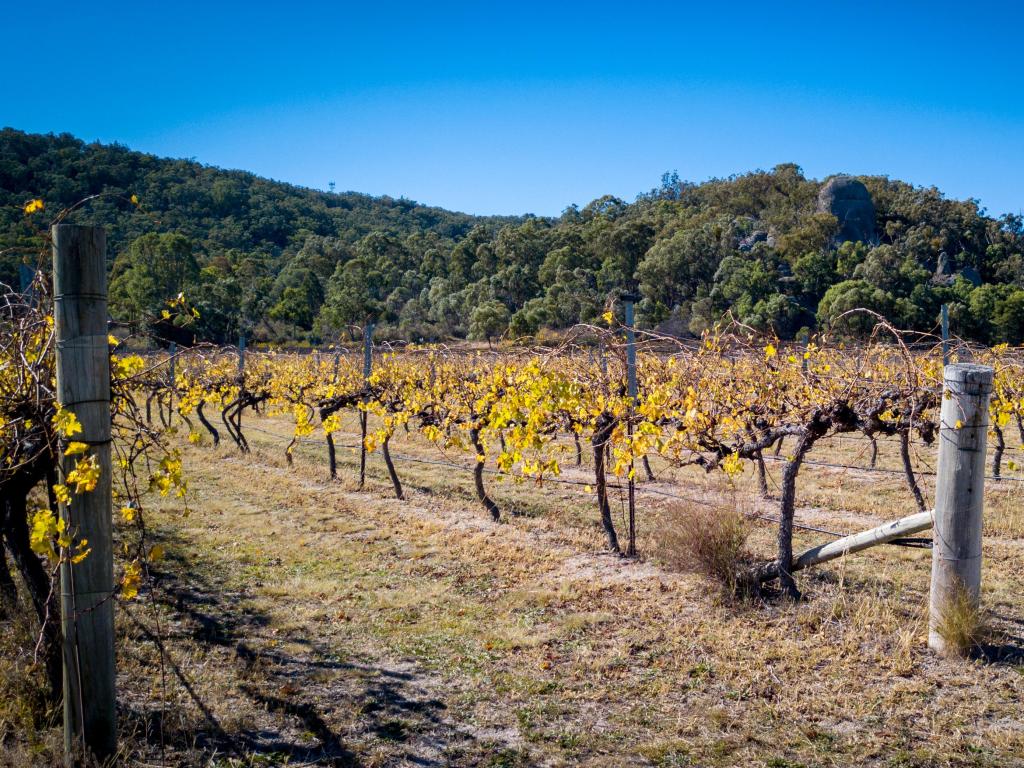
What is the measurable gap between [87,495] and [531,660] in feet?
8.61

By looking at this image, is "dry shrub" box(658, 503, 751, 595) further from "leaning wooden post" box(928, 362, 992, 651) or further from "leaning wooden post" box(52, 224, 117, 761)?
"leaning wooden post" box(52, 224, 117, 761)

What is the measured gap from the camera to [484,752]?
3.12m

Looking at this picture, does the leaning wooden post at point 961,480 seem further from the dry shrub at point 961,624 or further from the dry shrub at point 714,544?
the dry shrub at point 714,544

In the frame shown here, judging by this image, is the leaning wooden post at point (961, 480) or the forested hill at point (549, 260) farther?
the forested hill at point (549, 260)

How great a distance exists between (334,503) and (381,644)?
4357 mm

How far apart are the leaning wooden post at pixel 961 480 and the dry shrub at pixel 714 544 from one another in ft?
4.61

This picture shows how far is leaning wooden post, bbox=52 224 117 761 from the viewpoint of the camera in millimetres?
2461

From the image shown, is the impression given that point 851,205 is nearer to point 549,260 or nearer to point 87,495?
point 549,260

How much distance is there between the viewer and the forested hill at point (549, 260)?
37.9 metres

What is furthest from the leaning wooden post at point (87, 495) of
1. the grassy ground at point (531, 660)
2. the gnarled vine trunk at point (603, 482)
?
the gnarled vine trunk at point (603, 482)

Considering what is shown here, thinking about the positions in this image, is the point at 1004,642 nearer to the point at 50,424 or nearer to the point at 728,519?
the point at 728,519

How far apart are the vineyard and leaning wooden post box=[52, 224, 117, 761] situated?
6 cm

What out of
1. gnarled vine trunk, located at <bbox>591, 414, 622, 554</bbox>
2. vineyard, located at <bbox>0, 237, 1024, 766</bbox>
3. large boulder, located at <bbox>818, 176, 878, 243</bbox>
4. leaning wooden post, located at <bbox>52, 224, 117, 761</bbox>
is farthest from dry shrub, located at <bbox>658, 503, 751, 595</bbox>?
large boulder, located at <bbox>818, 176, 878, 243</bbox>

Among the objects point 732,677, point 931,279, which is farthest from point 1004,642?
point 931,279
